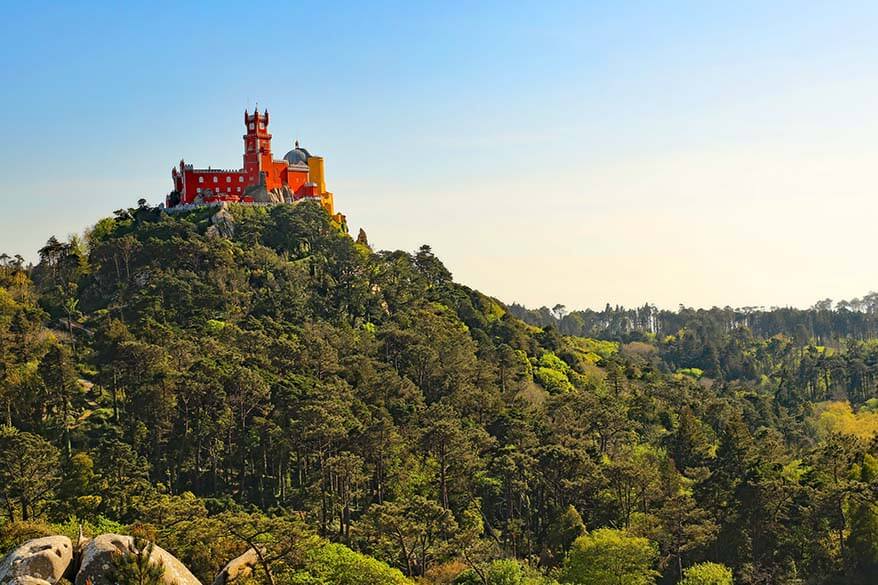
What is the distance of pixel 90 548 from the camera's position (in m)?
34.8

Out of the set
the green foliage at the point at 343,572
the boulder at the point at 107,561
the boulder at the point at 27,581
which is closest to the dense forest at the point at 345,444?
the green foliage at the point at 343,572

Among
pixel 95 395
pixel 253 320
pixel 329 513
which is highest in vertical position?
pixel 253 320

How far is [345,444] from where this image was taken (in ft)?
187

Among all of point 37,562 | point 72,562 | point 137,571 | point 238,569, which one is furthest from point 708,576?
point 37,562

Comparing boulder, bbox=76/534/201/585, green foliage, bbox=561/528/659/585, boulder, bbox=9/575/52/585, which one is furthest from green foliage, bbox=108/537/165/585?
green foliage, bbox=561/528/659/585

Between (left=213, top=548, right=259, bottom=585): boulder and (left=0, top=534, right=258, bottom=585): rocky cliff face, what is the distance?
6.28 feet

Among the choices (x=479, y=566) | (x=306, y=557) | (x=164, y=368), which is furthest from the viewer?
(x=164, y=368)

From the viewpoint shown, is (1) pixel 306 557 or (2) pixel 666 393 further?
(2) pixel 666 393

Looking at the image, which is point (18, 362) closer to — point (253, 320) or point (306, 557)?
point (253, 320)

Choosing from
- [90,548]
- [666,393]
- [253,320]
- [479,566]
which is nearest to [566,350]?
[666,393]

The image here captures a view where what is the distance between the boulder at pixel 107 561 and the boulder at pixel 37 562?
78 cm

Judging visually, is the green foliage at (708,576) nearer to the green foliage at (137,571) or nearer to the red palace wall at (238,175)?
the green foliage at (137,571)

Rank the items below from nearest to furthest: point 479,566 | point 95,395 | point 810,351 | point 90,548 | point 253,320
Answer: point 90,548
point 479,566
point 95,395
point 253,320
point 810,351

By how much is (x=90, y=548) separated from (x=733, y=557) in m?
40.1
